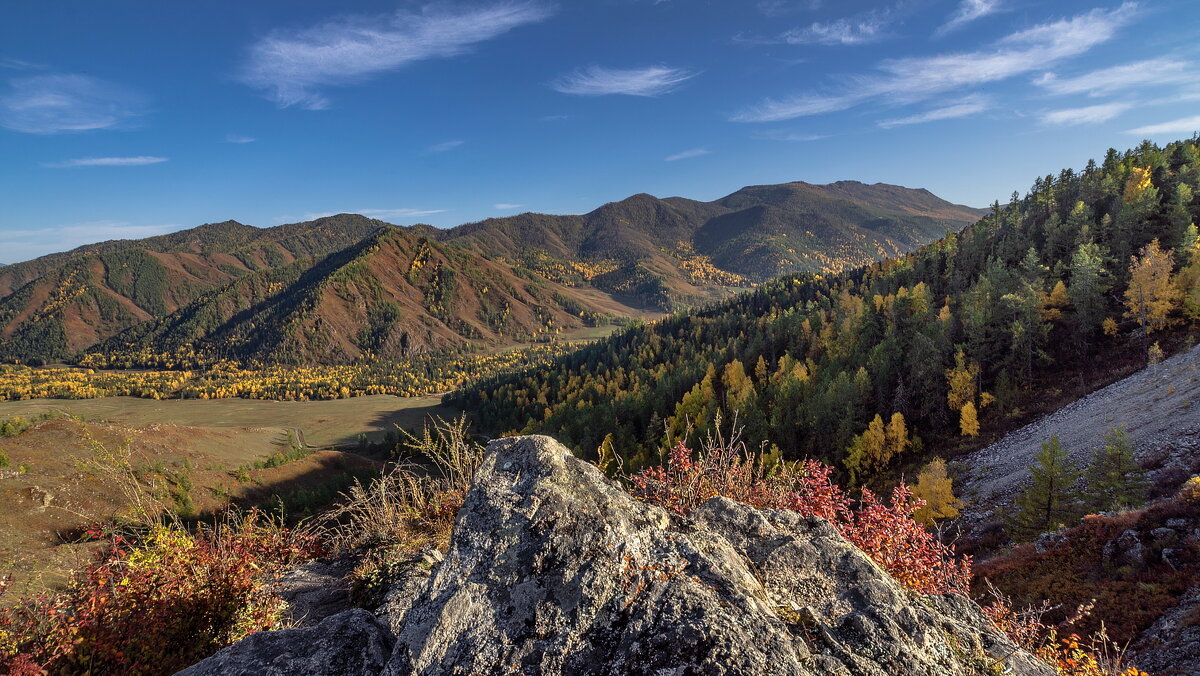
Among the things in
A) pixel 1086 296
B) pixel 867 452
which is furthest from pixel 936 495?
pixel 1086 296

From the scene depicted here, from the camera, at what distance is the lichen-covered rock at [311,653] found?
418cm

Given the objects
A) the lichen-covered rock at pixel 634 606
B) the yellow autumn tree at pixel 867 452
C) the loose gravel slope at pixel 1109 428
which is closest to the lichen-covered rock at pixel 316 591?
the lichen-covered rock at pixel 634 606

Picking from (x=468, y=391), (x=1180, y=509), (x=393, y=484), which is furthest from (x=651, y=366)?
(x=393, y=484)

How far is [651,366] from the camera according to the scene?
134 metres

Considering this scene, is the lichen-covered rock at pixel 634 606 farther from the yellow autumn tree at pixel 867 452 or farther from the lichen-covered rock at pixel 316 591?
the yellow autumn tree at pixel 867 452

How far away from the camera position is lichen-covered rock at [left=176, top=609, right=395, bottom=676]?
4.18 metres

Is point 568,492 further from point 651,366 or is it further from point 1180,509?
point 651,366

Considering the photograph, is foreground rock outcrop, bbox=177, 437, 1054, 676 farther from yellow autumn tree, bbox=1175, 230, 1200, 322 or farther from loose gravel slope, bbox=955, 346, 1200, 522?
yellow autumn tree, bbox=1175, 230, 1200, 322

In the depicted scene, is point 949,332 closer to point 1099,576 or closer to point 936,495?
point 936,495

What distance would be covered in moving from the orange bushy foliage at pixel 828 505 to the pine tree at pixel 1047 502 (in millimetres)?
34848

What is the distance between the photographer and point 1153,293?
191ft

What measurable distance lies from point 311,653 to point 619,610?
9.77 ft

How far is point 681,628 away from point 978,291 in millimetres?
99071

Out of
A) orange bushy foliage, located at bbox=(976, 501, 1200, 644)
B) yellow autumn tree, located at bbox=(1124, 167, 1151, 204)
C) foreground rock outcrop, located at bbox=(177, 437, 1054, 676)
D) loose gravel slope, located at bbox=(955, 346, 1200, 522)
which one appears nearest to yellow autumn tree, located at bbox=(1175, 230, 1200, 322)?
loose gravel slope, located at bbox=(955, 346, 1200, 522)
